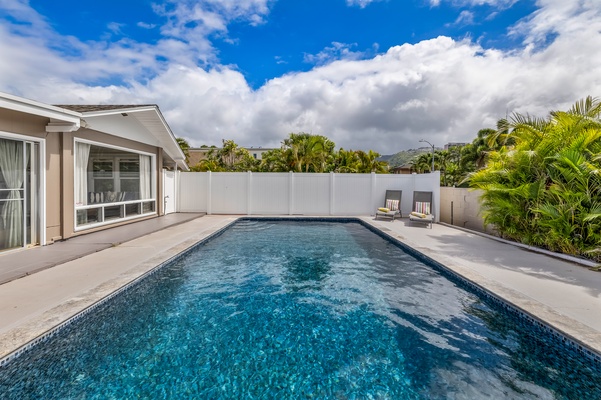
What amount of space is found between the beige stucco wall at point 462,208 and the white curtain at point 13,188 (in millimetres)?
11504

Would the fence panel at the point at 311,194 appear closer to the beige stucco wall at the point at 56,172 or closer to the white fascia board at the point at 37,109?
the beige stucco wall at the point at 56,172

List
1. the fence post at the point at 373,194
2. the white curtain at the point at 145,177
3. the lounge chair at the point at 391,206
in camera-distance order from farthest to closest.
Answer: the fence post at the point at 373,194 < the lounge chair at the point at 391,206 < the white curtain at the point at 145,177

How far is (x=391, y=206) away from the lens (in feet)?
42.3

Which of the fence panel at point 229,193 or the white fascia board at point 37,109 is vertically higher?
the white fascia board at point 37,109

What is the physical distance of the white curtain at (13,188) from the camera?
5824mm

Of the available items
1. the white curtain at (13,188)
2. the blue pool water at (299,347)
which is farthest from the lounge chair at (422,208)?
the white curtain at (13,188)

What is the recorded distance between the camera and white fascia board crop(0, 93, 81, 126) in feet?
17.0

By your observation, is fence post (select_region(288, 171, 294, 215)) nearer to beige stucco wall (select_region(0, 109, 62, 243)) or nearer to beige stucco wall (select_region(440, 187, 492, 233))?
beige stucco wall (select_region(440, 187, 492, 233))

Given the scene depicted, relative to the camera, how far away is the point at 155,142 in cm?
1162

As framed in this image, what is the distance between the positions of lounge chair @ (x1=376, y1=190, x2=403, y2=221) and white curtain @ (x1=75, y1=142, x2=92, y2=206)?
9982 mm

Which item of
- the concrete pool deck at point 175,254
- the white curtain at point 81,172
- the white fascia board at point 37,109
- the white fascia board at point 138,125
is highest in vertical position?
the white fascia board at point 138,125

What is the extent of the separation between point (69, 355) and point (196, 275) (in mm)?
2614

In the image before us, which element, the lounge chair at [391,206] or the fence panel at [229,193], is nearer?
the lounge chair at [391,206]

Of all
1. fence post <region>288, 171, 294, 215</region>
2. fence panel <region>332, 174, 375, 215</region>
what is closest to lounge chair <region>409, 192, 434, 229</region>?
fence panel <region>332, 174, 375, 215</region>
